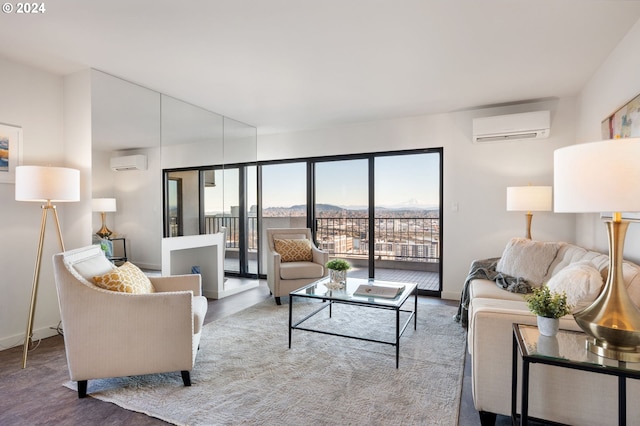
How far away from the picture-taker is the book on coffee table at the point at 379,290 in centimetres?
272

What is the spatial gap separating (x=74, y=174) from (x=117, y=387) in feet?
5.52

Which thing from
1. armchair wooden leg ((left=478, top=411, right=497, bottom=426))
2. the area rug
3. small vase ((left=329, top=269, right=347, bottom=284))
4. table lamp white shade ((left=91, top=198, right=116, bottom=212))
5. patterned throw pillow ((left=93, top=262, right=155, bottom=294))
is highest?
table lamp white shade ((left=91, top=198, right=116, bottom=212))

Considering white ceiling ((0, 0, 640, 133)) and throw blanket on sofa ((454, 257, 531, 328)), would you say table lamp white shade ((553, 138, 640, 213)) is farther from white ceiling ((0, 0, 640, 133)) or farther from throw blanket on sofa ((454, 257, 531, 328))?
throw blanket on sofa ((454, 257, 531, 328))

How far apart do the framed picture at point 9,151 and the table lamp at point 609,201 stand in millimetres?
3855

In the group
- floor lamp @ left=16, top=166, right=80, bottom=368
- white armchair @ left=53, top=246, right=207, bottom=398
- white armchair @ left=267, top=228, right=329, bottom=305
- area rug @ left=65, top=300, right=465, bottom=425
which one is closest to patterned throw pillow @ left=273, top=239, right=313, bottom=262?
white armchair @ left=267, top=228, right=329, bottom=305

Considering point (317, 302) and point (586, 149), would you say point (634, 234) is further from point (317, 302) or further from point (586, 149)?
point (317, 302)

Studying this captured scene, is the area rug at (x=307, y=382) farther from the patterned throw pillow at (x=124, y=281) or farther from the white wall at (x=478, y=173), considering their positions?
the white wall at (x=478, y=173)

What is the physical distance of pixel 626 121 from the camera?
2.36 meters

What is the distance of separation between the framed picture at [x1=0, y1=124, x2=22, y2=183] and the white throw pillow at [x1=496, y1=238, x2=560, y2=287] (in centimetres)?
441

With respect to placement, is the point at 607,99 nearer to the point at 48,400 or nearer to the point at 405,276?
the point at 405,276

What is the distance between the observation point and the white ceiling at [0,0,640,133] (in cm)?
205

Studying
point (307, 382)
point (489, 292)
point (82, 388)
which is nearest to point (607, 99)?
point (489, 292)

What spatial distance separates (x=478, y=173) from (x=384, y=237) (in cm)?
182

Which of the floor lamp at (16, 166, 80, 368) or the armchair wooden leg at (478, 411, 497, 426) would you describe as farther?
the floor lamp at (16, 166, 80, 368)
